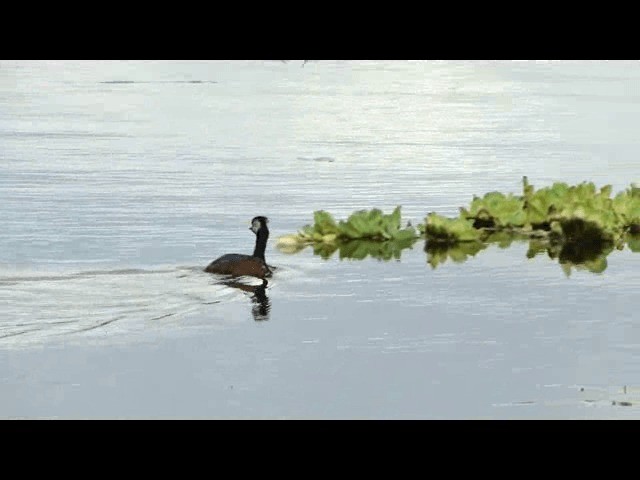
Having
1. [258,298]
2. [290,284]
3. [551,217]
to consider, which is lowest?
[258,298]

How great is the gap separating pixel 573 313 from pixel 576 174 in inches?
514

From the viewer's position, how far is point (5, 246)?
81.0 ft

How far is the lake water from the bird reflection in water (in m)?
0.05

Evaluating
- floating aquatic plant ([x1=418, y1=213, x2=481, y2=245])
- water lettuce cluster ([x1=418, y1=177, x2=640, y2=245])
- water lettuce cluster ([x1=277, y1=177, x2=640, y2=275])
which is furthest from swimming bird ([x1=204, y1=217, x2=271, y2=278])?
water lettuce cluster ([x1=418, y1=177, x2=640, y2=245])

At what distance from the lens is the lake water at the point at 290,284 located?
16750 mm

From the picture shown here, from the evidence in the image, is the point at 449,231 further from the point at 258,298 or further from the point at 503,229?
the point at 258,298

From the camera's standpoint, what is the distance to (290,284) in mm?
22391

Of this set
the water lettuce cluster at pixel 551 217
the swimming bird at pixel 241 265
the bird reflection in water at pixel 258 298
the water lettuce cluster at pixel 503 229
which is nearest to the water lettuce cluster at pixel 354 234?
the water lettuce cluster at pixel 503 229

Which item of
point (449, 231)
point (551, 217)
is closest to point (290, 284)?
point (449, 231)

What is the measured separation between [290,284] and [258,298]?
0.95 meters

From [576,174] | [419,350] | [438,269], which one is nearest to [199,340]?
[419,350]

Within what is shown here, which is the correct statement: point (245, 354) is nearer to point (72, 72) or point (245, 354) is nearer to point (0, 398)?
point (0, 398)

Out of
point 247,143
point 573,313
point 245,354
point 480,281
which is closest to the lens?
point 245,354

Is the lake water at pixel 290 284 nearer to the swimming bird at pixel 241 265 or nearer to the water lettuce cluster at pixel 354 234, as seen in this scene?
the swimming bird at pixel 241 265
